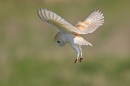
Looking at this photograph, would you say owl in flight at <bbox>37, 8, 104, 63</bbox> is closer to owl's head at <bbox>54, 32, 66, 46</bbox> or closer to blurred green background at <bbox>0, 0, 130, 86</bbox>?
owl's head at <bbox>54, 32, 66, 46</bbox>

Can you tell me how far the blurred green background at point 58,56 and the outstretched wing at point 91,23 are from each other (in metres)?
4.10

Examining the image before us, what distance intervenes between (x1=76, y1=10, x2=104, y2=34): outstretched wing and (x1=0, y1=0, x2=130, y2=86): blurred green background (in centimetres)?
410

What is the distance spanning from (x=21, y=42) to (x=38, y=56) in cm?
40

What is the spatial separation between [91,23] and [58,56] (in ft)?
15.6

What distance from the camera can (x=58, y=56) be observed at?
8.03 m

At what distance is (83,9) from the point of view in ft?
31.8

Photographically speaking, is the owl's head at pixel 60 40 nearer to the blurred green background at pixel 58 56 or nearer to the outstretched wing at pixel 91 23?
the outstretched wing at pixel 91 23

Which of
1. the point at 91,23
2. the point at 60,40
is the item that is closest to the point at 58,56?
the point at 91,23

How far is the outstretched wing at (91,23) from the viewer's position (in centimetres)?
317

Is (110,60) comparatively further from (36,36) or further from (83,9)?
(83,9)

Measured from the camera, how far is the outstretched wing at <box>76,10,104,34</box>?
317 centimetres

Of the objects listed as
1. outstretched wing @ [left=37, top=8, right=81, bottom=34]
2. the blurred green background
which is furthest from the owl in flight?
the blurred green background

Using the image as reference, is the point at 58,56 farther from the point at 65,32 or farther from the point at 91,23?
the point at 65,32

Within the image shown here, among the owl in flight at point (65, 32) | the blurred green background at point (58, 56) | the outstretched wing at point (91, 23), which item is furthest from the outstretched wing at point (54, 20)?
the blurred green background at point (58, 56)
